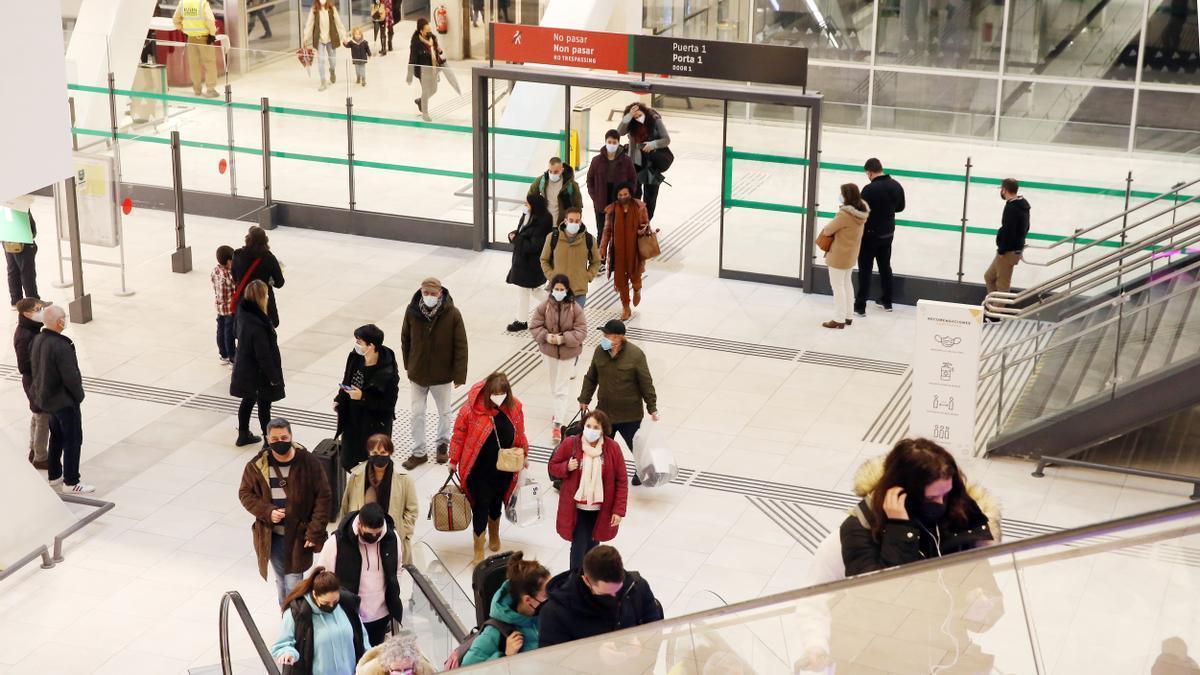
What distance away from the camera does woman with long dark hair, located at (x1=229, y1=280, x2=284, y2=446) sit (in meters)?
11.2

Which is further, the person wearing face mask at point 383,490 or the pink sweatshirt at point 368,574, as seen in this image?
the person wearing face mask at point 383,490

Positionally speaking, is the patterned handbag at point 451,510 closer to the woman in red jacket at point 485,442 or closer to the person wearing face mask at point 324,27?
the woman in red jacket at point 485,442

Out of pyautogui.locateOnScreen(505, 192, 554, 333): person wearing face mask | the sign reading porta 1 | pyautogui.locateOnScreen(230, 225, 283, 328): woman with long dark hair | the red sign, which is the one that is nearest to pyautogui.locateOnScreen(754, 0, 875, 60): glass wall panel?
the red sign

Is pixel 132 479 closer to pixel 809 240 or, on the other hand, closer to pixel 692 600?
pixel 692 600

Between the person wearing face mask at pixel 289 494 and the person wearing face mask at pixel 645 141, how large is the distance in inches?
318

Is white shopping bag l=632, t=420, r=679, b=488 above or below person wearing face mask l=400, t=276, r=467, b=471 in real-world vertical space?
below

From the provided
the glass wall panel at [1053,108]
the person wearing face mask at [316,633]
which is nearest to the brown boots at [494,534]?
the person wearing face mask at [316,633]

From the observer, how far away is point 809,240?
51.0ft

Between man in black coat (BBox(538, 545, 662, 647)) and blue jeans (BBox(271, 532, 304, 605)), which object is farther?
blue jeans (BBox(271, 532, 304, 605))

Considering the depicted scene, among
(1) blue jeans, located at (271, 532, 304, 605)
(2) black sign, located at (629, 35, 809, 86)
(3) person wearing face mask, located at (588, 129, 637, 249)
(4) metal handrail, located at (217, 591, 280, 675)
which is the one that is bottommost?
(1) blue jeans, located at (271, 532, 304, 605)

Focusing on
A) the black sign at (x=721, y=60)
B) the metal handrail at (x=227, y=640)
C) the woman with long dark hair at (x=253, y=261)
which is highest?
the black sign at (x=721, y=60)

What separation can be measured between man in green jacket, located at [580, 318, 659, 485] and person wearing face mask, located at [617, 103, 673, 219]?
5996 mm

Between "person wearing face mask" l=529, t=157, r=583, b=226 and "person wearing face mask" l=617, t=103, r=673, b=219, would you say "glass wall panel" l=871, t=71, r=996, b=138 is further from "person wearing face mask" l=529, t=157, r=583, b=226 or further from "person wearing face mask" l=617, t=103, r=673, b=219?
"person wearing face mask" l=529, t=157, r=583, b=226

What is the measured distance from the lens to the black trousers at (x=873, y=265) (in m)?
14.8
